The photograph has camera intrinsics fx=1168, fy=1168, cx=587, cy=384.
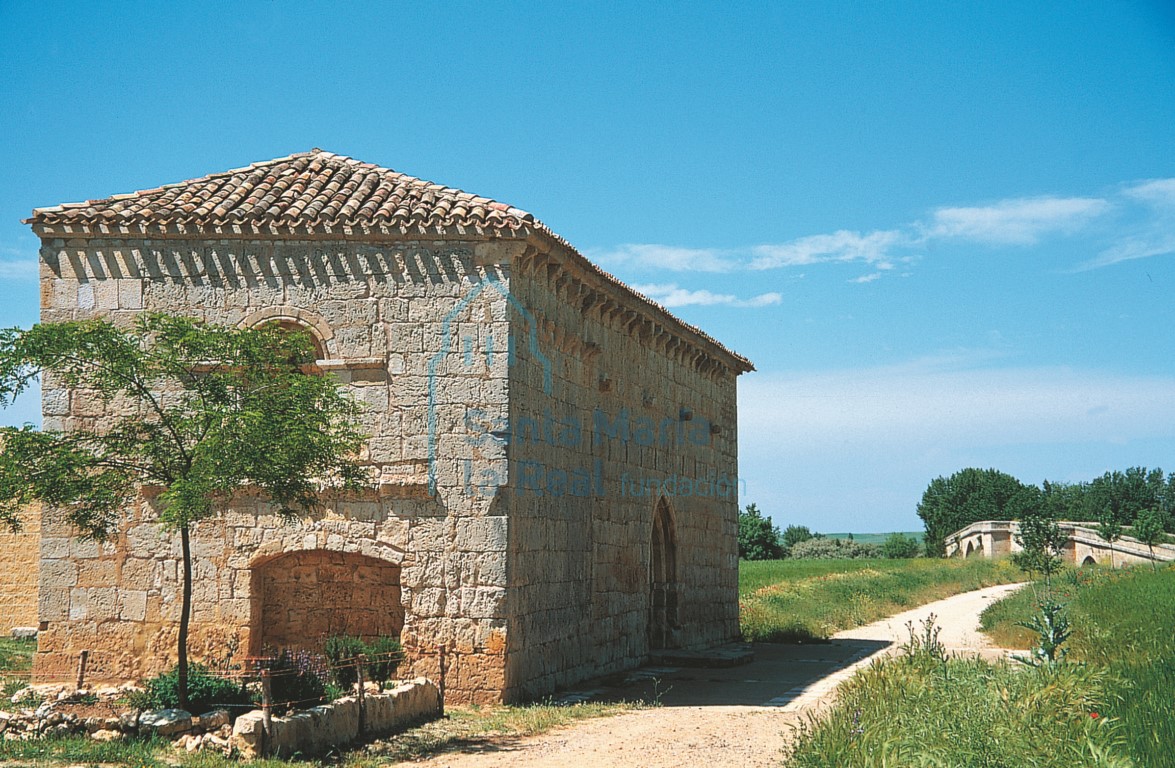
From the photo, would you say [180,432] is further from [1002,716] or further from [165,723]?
[1002,716]

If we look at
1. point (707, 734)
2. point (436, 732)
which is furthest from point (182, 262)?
point (707, 734)

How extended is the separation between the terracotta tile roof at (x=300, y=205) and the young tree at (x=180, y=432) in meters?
2.66

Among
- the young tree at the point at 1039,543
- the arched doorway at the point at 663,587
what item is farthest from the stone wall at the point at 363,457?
the young tree at the point at 1039,543

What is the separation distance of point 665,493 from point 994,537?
46.5 meters

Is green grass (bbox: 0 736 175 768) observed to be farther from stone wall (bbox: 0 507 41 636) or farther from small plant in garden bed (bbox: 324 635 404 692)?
stone wall (bbox: 0 507 41 636)

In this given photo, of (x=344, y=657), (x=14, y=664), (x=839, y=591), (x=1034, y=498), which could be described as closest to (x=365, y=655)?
(x=344, y=657)

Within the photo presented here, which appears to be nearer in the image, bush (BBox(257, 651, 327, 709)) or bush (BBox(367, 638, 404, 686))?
bush (BBox(257, 651, 327, 709))

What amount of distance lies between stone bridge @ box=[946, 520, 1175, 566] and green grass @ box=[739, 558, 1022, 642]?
3605mm

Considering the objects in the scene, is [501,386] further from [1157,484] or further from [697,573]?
[1157,484]

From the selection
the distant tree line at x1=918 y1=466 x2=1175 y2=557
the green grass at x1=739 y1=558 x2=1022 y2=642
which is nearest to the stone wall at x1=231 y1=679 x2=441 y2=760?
the green grass at x1=739 y1=558 x2=1022 y2=642

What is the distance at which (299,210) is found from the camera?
13.0 meters

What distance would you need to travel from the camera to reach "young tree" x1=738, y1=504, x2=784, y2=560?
57.2 metres

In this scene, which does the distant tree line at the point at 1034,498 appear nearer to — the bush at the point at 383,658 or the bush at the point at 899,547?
the bush at the point at 899,547

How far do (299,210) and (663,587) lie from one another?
9.18 meters
